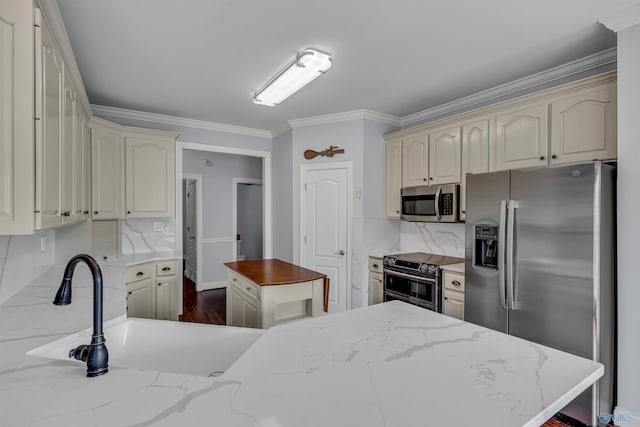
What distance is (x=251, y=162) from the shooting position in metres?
5.94

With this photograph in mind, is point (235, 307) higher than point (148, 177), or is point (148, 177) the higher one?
point (148, 177)

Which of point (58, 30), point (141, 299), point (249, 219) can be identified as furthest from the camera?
point (249, 219)

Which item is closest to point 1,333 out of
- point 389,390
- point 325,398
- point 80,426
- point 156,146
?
point 80,426

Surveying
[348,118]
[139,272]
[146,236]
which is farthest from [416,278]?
[146,236]

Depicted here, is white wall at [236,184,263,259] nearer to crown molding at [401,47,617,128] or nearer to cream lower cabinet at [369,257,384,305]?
cream lower cabinet at [369,257,384,305]

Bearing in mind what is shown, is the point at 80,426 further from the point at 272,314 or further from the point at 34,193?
the point at 272,314

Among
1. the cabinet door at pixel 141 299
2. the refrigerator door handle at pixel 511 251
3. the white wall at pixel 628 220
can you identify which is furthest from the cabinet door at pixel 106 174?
the white wall at pixel 628 220

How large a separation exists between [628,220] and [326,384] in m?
2.13

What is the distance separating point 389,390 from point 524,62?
9.23ft

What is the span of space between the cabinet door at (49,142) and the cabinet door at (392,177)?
3105mm

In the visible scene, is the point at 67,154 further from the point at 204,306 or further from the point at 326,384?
the point at 204,306

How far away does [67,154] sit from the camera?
191 cm

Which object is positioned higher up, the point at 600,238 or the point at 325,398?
the point at 600,238

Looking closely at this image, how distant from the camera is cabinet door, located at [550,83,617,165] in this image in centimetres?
222
